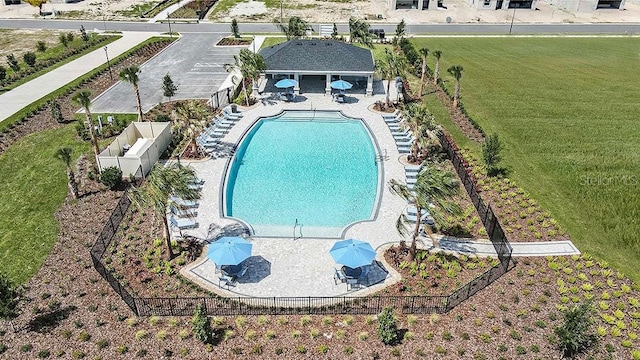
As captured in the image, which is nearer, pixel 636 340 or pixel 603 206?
pixel 636 340

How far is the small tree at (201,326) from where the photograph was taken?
61.1 feet

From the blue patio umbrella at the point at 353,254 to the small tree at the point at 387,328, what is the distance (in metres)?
3.03

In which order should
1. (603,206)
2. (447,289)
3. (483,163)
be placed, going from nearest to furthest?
(447,289), (603,206), (483,163)

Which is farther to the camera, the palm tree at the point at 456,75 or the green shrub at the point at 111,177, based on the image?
the palm tree at the point at 456,75

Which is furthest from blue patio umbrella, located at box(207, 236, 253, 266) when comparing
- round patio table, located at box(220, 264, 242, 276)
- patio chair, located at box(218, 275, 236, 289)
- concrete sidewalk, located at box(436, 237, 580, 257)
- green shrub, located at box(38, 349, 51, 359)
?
concrete sidewalk, located at box(436, 237, 580, 257)

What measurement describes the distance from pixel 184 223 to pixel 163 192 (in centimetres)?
416

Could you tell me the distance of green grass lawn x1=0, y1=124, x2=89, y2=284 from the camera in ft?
79.8

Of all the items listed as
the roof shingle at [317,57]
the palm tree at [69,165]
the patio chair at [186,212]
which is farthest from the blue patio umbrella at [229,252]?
the roof shingle at [317,57]

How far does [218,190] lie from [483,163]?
19404 mm

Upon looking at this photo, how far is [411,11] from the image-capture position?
86812mm

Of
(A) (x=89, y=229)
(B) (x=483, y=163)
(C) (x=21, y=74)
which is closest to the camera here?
(A) (x=89, y=229)

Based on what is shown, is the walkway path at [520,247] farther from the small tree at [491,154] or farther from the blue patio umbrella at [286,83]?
the blue patio umbrella at [286,83]

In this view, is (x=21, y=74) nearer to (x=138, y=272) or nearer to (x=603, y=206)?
(x=138, y=272)

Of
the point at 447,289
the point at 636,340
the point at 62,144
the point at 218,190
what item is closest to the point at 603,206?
the point at 636,340
